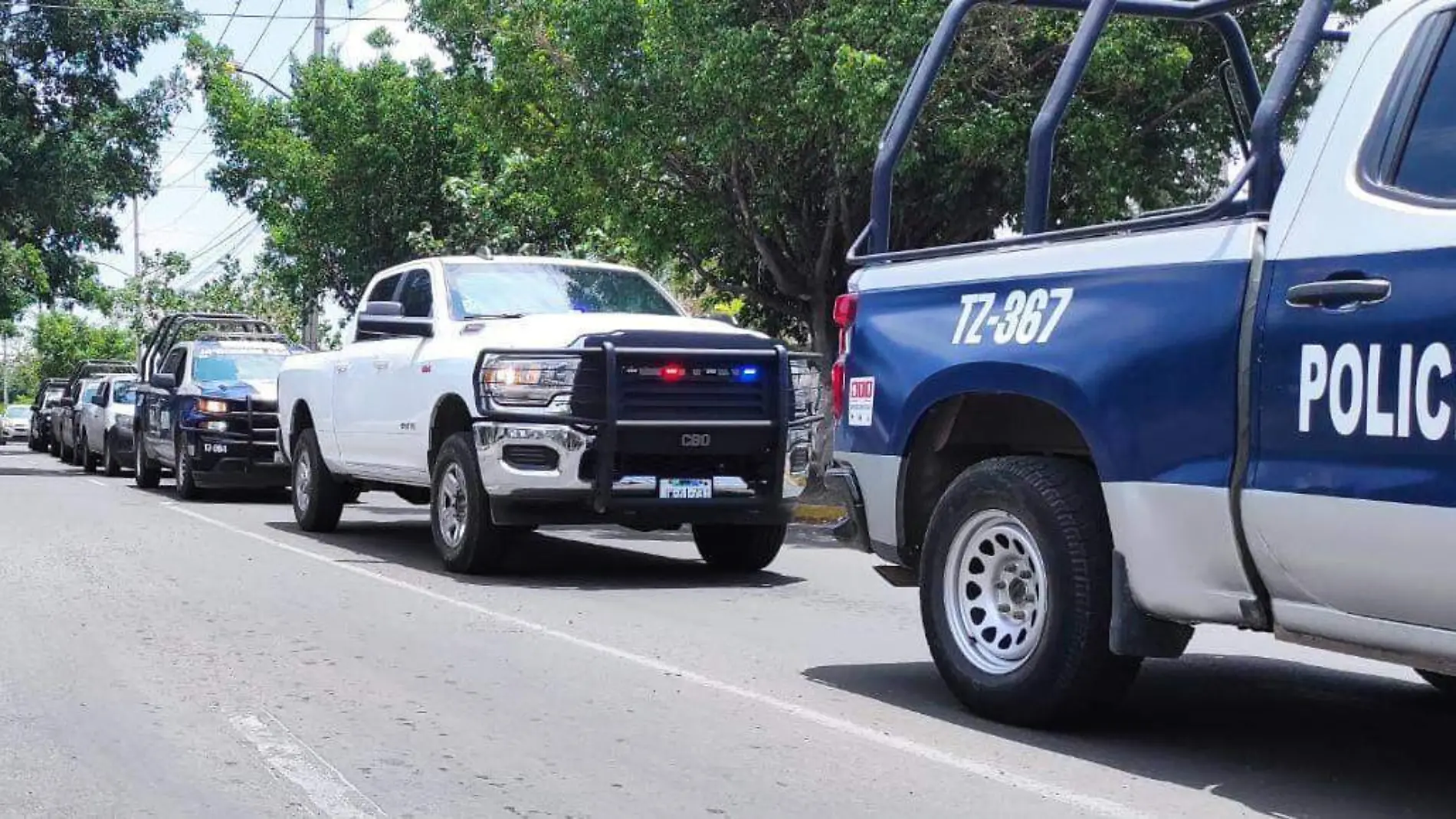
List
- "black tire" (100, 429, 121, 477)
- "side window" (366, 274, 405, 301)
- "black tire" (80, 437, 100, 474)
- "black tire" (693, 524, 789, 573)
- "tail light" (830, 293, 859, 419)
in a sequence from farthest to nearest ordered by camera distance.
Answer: "black tire" (80, 437, 100, 474) → "black tire" (100, 429, 121, 477) → "side window" (366, 274, 405, 301) → "black tire" (693, 524, 789, 573) → "tail light" (830, 293, 859, 419)

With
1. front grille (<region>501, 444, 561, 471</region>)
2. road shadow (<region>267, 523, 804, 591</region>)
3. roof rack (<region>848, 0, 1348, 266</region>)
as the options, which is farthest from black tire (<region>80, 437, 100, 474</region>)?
roof rack (<region>848, 0, 1348, 266</region>)

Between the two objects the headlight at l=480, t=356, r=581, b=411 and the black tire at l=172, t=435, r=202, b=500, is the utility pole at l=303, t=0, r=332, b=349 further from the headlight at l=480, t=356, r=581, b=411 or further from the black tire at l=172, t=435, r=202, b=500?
the headlight at l=480, t=356, r=581, b=411

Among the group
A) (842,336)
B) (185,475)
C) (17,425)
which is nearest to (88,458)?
(185,475)

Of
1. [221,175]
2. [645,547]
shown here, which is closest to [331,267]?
[221,175]

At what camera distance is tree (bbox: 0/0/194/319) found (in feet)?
100

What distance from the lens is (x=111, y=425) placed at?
1046 inches

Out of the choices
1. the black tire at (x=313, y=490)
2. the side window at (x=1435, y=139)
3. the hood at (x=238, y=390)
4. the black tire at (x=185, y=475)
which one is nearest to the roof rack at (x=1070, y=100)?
the side window at (x=1435, y=139)

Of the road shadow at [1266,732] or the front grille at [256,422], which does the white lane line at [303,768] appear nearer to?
the road shadow at [1266,732]

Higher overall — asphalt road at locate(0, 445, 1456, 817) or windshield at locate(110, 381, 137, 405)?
windshield at locate(110, 381, 137, 405)

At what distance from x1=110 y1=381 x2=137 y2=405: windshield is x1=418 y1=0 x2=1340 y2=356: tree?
8.18 m

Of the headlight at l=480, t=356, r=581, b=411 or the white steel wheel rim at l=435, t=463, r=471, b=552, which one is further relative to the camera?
the white steel wheel rim at l=435, t=463, r=471, b=552

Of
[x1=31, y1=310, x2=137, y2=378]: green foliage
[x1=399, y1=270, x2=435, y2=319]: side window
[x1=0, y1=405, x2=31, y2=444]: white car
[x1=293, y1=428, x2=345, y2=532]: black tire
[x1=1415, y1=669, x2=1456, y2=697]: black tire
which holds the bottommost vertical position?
[x1=0, y1=405, x2=31, y2=444]: white car

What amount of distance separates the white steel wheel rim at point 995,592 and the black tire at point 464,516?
494 cm

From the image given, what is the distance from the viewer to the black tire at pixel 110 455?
26.5 meters
